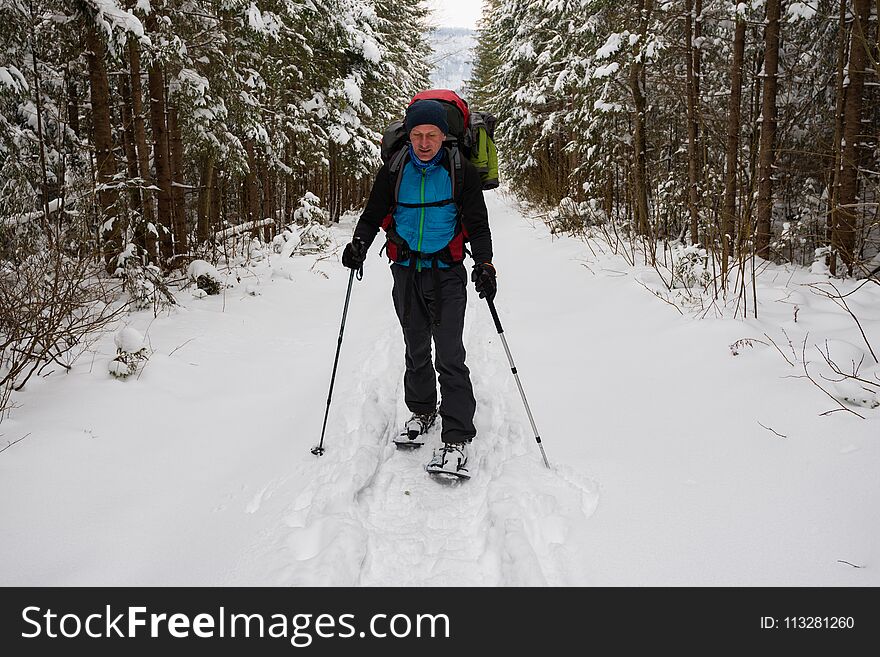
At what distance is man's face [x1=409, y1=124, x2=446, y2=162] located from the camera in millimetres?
3373

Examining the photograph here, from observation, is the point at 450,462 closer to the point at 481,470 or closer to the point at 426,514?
the point at 481,470

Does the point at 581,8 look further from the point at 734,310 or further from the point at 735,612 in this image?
the point at 735,612

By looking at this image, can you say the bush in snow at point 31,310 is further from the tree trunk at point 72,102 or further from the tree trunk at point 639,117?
the tree trunk at point 639,117

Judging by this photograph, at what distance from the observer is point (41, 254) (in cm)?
452

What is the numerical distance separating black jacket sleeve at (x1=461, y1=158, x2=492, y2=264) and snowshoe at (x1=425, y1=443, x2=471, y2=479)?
4.37 feet

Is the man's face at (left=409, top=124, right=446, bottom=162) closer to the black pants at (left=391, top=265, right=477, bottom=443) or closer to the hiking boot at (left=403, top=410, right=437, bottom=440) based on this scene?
the black pants at (left=391, top=265, right=477, bottom=443)

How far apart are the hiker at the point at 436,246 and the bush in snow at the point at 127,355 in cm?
213

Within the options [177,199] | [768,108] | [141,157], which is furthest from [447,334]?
[768,108]

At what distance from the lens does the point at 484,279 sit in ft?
11.5

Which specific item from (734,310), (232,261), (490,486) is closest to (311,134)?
(232,261)

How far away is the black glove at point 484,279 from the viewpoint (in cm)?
352

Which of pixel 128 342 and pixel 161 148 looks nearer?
pixel 128 342

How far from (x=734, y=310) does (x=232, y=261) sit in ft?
27.6

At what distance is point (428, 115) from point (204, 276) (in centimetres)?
540
